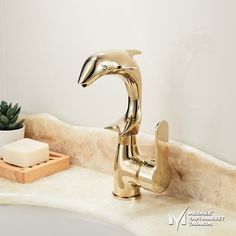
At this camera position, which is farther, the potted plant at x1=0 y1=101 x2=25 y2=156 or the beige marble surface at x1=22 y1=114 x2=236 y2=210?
the potted plant at x1=0 y1=101 x2=25 y2=156

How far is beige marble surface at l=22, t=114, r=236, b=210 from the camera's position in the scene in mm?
1072

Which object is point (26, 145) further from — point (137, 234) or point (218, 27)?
point (218, 27)

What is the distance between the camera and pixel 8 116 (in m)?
1.31

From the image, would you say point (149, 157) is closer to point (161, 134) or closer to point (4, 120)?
point (161, 134)

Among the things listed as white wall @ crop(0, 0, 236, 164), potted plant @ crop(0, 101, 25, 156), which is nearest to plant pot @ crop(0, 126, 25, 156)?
potted plant @ crop(0, 101, 25, 156)

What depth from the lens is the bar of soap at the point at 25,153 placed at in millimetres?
1231

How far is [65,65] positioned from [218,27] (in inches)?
16.1

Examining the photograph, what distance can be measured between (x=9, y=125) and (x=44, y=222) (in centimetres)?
28

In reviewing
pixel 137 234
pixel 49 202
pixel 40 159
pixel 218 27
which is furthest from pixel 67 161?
pixel 218 27

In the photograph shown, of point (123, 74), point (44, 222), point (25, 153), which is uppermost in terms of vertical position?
point (123, 74)

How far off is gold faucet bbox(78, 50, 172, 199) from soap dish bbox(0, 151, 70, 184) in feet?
0.64

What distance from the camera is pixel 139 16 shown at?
3.78 ft

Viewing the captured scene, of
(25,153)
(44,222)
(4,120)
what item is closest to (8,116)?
(4,120)

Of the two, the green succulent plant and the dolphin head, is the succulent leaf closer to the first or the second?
the green succulent plant
